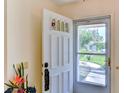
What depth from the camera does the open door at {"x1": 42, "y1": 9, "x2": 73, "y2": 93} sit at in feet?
7.28

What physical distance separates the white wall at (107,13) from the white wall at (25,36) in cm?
71

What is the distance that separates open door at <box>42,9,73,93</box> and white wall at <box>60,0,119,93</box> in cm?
29

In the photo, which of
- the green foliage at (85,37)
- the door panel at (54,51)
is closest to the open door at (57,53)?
the door panel at (54,51)

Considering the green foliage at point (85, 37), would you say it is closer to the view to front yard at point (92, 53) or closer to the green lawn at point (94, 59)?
the view to front yard at point (92, 53)

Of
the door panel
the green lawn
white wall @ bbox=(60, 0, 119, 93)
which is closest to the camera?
the door panel

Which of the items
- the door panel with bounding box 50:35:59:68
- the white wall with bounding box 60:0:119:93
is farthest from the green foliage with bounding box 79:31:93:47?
the door panel with bounding box 50:35:59:68

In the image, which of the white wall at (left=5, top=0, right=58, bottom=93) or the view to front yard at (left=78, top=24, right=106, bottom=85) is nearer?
the white wall at (left=5, top=0, right=58, bottom=93)

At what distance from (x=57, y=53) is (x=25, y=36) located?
683 millimetres

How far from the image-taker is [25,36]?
2170mm

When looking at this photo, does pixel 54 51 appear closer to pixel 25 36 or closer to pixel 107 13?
pixel 25 36

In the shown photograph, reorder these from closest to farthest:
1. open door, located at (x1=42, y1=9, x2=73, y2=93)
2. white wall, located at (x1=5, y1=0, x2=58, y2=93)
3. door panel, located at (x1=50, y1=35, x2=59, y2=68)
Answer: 1. white wall, located at (x1=5, y1=0, x2=58, y2=93)
2. open door, located at (x1=42, y1=9, x2=73, y2=93)
3. door panel, located at (x1=50, y1=35, x2=59, y2=68)

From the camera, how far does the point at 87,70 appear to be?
2.92 m

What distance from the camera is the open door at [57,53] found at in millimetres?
2220

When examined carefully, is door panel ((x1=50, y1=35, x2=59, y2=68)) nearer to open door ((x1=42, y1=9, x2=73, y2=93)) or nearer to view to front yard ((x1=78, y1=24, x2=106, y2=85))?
open door ((x1=42, y1=9, x2=73, y2=93))
